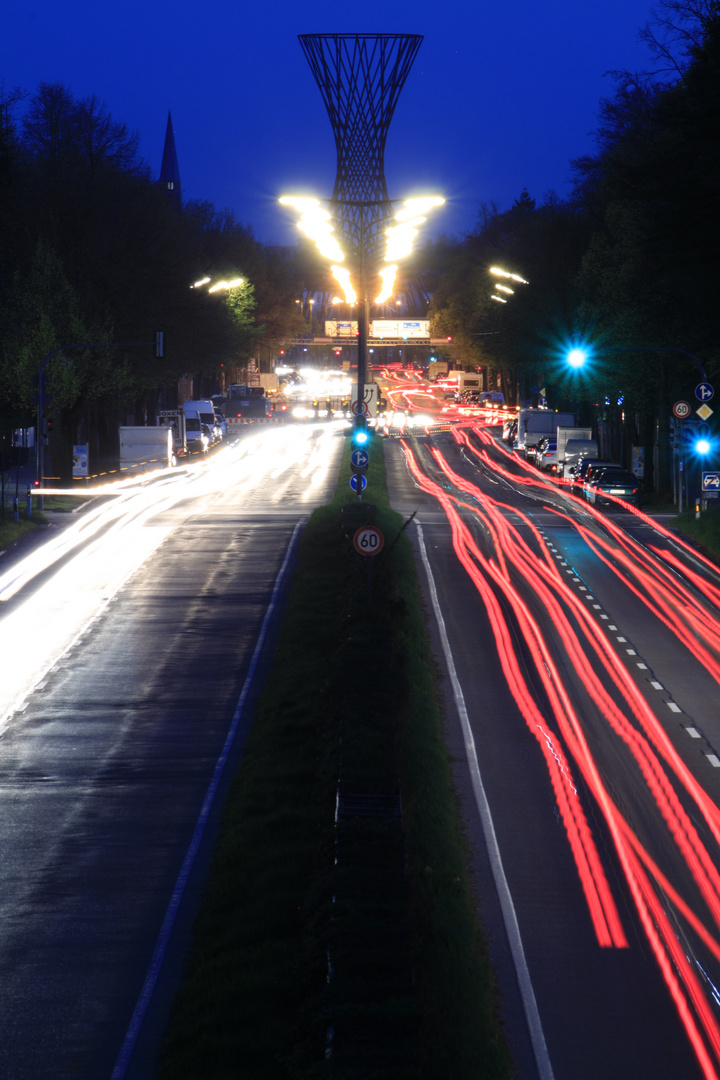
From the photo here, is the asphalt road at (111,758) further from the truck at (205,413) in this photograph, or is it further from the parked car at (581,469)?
the truck at (205,413)

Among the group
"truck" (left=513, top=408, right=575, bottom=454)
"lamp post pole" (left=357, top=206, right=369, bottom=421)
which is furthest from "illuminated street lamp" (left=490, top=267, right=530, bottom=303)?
"lamp post pole" (left=357, top=206, right=369, bottom=421)

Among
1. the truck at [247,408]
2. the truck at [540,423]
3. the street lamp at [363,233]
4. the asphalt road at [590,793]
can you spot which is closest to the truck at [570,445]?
the truck at [540,423]

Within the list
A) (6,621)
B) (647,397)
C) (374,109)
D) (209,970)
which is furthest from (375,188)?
(209,970)

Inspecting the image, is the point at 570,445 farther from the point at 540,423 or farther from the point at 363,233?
the point at 363,233

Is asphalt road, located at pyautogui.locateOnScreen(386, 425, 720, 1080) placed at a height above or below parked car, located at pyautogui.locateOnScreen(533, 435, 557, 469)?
below

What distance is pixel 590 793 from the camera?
16.6m

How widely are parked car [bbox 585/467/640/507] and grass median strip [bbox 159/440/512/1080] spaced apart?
28209mm

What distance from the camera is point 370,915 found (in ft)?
35.0

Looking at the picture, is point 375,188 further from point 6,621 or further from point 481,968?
point 481,968

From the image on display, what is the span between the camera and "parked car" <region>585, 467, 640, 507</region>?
4850 centimetres

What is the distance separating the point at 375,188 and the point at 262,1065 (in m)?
41.8

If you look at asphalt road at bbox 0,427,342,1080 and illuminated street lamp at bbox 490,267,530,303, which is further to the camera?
illuminated street lamp at bbox 490,267,530,303

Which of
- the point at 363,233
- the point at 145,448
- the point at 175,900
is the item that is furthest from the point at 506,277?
the point at 175,900

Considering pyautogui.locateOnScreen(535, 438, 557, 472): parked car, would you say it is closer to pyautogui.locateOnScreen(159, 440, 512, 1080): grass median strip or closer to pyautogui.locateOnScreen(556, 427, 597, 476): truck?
pyautogui.locateOnScreen(556, 427, 597, 476): truck
